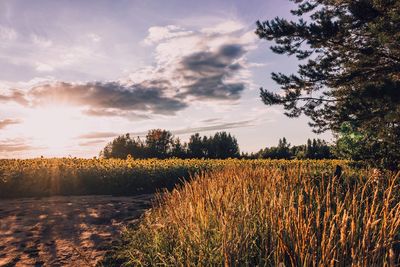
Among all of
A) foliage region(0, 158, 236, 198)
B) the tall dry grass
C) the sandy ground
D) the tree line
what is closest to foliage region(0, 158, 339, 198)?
foliage region(0, 158, 236, 198)

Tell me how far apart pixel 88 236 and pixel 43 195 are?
6.08 m

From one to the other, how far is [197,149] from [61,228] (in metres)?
34.7

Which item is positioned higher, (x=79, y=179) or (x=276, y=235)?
(x=79, y=179)

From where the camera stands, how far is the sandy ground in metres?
5.84

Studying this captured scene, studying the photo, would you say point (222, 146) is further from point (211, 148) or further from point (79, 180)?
point (79, 180)

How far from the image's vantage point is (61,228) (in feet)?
24.8

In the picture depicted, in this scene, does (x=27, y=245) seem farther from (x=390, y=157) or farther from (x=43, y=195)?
(x=390, y=157)

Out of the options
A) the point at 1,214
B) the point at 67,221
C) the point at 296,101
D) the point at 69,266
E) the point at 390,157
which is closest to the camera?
the point at 69,266

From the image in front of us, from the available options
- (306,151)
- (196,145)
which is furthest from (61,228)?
(196,145)

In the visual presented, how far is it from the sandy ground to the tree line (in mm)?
26484

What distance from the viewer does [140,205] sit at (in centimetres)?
1012

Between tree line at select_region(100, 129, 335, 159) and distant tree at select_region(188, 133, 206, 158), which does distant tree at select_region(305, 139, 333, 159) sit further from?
distant tree at select_region(188, 133, 206, 158)

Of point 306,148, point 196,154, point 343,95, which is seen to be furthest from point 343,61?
point 196,154

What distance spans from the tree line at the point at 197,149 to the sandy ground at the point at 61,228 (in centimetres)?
2648
